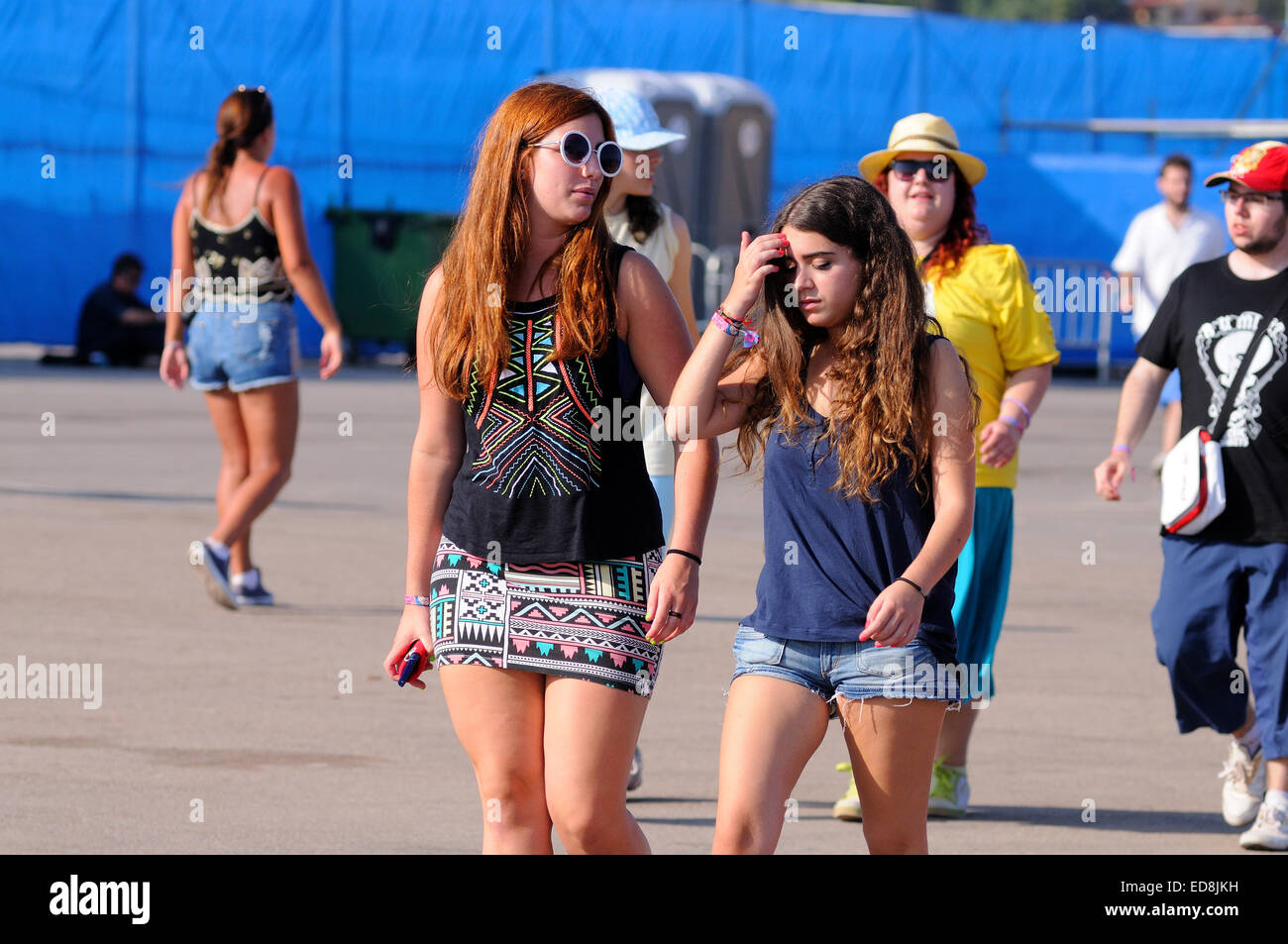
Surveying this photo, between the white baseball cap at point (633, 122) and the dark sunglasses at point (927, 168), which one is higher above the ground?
the white baseball cap at point (633, 122)

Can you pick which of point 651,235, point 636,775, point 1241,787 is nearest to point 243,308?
point 651,235

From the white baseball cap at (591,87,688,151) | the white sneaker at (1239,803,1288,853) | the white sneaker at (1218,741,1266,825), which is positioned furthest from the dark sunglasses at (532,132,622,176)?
the white sneaker at (1218,741,1266,825)

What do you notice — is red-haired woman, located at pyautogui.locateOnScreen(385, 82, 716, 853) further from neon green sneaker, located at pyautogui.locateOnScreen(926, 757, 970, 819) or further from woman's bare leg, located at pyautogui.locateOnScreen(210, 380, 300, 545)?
woman's bare leg, located at pyautogui.locateOnScreen(210, 380, 300, 545)

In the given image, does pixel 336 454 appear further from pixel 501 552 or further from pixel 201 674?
pixel 501 552

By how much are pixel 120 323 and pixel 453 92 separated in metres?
7.11

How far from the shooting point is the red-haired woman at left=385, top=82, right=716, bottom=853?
4.19 m

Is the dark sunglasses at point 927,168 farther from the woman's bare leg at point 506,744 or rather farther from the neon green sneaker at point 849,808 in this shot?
the woman's bare leg at point 506,744

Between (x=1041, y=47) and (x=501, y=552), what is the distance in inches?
1222

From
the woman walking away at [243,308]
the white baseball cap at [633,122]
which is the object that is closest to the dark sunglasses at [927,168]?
the white baseball cap at [633,122]

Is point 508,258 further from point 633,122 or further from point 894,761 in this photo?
point 633,122

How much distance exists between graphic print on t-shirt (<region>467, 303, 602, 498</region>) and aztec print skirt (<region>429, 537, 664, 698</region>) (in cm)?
17

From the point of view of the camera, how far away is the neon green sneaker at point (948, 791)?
6.40 metres

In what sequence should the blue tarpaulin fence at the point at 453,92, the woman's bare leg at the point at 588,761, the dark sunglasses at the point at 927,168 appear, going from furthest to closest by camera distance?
the blue tarpaulin fence at the point at 453,92 → the dark sunglasses at the point at 927,168 → the woman's bare leg at the point at 588,761

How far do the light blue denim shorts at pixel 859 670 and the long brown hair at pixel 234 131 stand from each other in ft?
19.2
